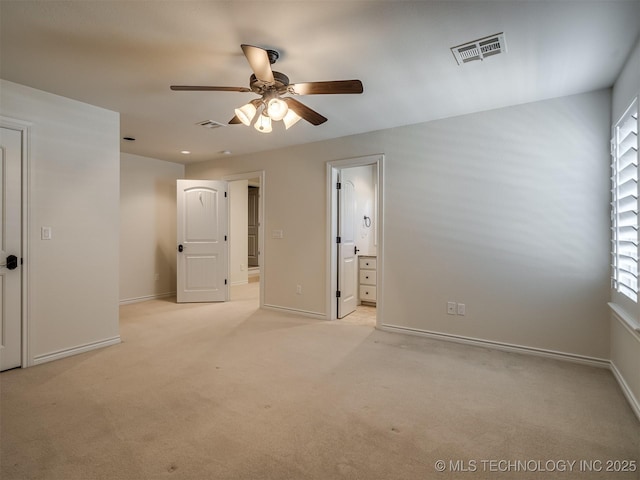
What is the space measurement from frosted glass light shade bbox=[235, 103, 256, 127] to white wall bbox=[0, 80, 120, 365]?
72.4 inches

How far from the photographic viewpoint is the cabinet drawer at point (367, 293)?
528 centimetres

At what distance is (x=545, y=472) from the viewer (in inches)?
64.2

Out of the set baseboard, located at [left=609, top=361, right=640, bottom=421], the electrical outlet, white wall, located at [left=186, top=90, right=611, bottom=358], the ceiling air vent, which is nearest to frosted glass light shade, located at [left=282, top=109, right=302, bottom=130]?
the ceiling air vent

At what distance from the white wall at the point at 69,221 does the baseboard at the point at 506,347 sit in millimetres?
3129

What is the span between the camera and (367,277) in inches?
209

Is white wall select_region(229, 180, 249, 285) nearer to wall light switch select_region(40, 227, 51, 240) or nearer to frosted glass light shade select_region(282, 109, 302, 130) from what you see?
wall light switch select_region(40, 227, 51, 240)

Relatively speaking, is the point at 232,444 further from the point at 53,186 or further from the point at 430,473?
the point at 53,186

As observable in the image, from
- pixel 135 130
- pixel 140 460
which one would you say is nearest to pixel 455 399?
pixel 140 460

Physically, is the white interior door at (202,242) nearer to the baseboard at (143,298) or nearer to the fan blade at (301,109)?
the baseboard at (143,298)

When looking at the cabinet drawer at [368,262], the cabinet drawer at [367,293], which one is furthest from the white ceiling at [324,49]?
the cabinet drawer at [367,293]

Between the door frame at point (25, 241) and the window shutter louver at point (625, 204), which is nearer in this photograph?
the window shutter louver at point (625, 204)

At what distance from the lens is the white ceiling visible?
187cm

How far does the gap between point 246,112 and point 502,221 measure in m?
2.63

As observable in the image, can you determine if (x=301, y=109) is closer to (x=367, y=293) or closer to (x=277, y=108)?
(x=277, y=108)
